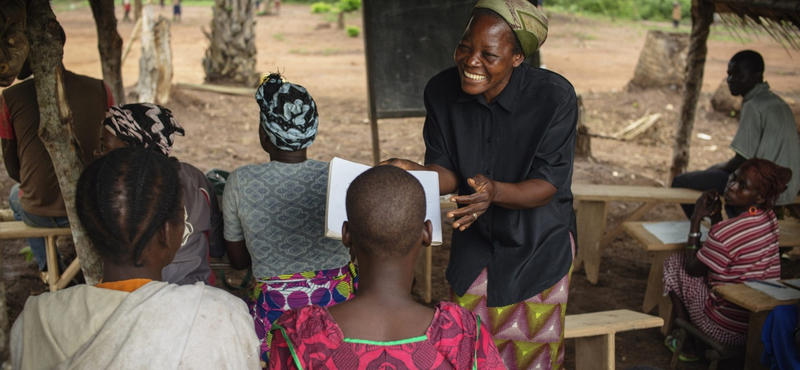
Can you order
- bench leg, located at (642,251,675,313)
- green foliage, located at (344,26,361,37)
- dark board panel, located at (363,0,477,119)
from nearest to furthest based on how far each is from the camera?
bench leg, located at (642,251,675,313)
dark board panel, located at (363,0,477,119)
green foliage, located at (344,26,361,37)

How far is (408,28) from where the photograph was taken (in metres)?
5.77

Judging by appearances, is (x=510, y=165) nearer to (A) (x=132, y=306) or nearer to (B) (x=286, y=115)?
(B) (x=286, y=115)

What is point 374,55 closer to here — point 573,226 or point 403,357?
point 573,226

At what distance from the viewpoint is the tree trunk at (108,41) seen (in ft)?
15.8

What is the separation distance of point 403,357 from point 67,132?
2.16 meters

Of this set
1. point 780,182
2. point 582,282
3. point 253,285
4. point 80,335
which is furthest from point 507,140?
point 582,282

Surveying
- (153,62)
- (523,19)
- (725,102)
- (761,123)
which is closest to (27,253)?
(523,19)

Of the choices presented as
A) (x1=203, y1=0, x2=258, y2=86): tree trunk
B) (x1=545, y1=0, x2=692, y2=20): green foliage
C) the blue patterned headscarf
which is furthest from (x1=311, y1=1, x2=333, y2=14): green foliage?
the blue patterned headscarf

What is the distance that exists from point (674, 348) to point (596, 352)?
1.22 m

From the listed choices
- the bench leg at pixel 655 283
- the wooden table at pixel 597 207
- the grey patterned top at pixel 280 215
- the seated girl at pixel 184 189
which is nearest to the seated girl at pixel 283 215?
the grey patterned top at pixel 280 215

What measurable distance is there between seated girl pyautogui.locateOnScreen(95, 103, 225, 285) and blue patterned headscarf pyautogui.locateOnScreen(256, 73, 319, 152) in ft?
1.31

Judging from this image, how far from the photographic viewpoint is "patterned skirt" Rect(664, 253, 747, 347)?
3949mm

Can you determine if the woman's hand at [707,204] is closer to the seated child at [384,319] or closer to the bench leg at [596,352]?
the bench leg at [596,352]

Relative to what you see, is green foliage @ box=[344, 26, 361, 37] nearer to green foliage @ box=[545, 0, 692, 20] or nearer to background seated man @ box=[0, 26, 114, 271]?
green foliage @ box=[545, 0, 692, 20]
